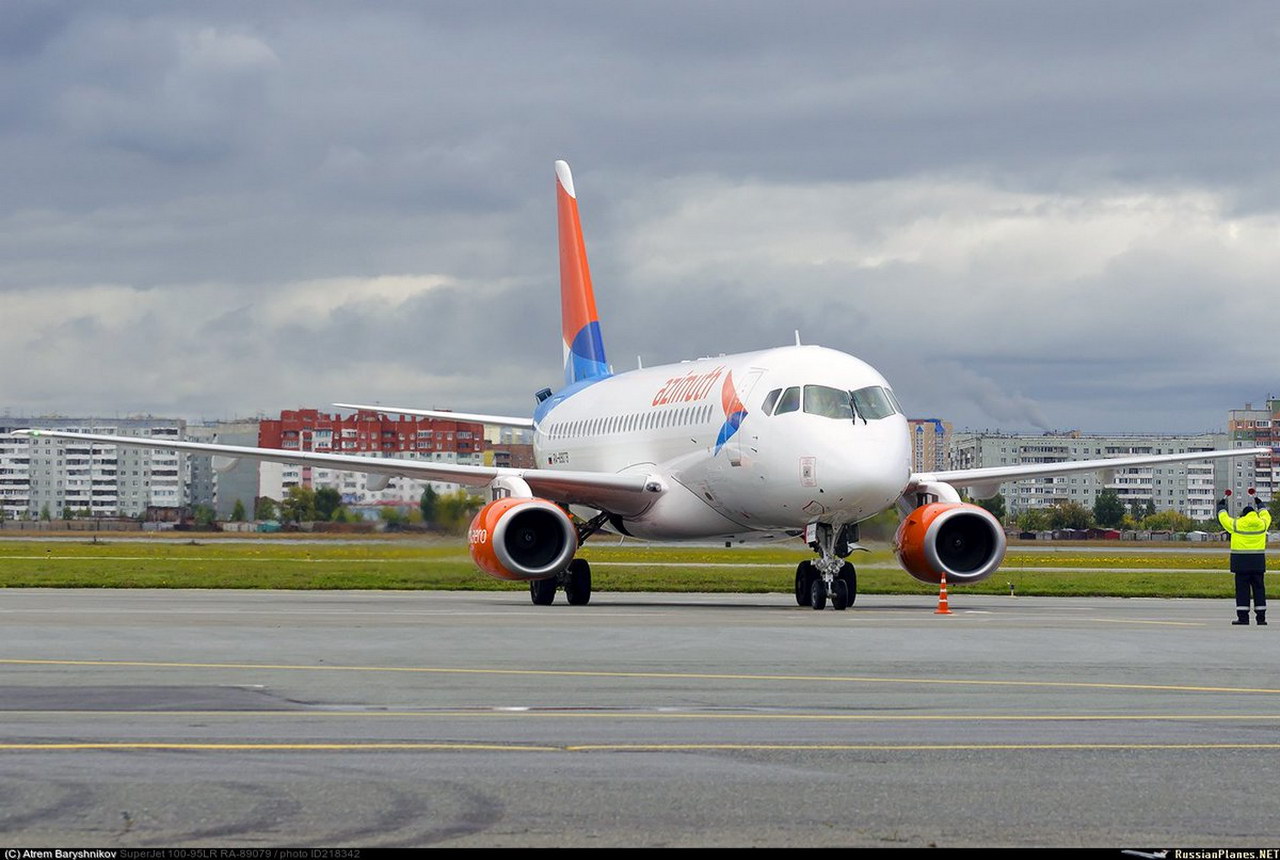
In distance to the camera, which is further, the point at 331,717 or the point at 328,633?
the point at 328,633

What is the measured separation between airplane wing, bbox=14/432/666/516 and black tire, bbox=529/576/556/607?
184cm

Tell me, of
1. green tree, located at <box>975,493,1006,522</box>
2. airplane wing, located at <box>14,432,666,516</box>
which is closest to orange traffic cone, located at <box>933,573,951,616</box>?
airplane wing, located at <box>14,432,666,516</box>

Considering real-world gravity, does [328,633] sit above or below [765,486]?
below

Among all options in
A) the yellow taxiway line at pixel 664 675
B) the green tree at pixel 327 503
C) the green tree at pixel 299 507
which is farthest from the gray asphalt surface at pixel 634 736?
the green tree at pixel 299 507

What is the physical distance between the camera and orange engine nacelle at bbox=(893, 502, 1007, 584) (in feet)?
101

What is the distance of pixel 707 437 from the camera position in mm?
31594

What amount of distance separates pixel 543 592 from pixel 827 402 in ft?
20.6

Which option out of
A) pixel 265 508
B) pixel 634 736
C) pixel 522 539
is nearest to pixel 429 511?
pixel 522 539

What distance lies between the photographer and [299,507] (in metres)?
56.6

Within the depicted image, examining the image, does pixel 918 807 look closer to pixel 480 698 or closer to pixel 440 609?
pixel 480 698

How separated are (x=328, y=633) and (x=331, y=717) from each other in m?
9.15

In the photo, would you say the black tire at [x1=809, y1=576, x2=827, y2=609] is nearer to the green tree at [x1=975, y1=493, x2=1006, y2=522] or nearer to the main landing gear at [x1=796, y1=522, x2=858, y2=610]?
the main landing gear at [x1=796, y1=522, x2=858, y2=610]

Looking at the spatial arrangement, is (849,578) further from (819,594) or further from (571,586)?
(571,586)

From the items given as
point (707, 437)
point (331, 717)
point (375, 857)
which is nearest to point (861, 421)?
point (707, 437)
